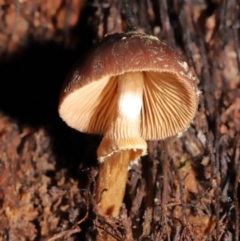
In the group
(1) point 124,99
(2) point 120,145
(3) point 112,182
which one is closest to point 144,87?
(1) point 124,99

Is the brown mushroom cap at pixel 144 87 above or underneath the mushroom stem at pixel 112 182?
above

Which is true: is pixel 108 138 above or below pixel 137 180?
above

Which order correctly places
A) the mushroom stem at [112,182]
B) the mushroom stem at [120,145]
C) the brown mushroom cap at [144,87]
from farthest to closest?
1. the mushroom stem at [112,182]
2. the mushroom stem at [120,145]
3. the brown mushroom cap at [144,87]

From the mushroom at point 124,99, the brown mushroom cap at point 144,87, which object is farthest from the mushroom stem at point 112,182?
the brown mushroom cap at point 144,87

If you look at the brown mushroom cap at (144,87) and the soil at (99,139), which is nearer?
the brown mushroom cap at (144,87)

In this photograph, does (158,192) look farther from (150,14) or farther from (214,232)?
(150,14)

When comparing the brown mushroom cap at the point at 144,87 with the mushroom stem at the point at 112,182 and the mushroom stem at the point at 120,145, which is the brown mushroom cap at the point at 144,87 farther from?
the mushroom stem at the point at 112,182

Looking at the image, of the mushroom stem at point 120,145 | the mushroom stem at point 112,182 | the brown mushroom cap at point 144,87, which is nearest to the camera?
the brown mushroom cap at point 144,87

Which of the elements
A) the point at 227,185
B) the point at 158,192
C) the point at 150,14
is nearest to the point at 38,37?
the point at 150,14
